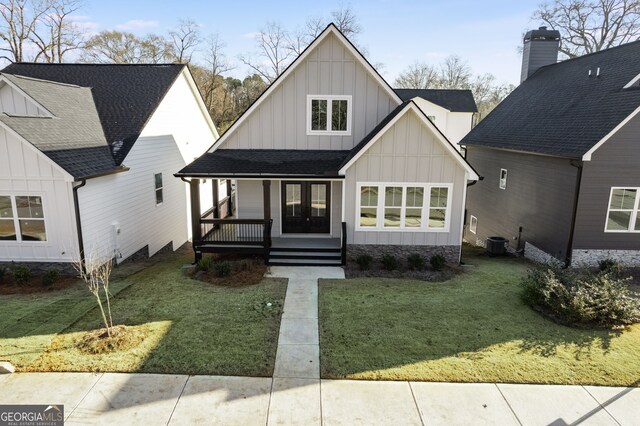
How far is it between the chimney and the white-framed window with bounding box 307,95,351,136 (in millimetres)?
13469

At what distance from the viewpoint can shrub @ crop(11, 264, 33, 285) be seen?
34.7 ft

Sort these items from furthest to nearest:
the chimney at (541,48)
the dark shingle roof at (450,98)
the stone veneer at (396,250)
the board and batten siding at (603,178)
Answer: the dark shingle roof at (450,98)
the chimney at (541,48)
the stone veneer at (396,250)
the board and batten siding at (603,178)

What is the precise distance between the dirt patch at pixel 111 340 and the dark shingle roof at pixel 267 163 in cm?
611

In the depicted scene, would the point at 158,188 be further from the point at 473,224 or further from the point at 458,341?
the point at 473,224

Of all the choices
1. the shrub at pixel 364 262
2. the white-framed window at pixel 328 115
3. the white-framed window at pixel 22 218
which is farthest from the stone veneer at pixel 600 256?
the white-framed window at pixel 22 218

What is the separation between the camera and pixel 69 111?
13.0 meters

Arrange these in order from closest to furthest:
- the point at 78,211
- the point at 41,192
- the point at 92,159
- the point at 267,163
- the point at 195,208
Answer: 1. the point at 41,192
2. the point at 78,211
3. the point at 92,159
4. the point at 195,208
5. the point at 267,163

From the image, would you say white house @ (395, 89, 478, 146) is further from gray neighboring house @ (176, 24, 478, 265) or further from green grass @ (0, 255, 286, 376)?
green grass @ (0, 255, 286, 376)

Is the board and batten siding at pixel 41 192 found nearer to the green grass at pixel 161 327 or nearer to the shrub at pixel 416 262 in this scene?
the green grass at pixel 161 327

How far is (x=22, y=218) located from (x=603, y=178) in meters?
17.5

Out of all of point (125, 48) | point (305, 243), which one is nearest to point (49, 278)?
point (305, 243)

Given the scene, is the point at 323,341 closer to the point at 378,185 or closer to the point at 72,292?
the point at 378,185

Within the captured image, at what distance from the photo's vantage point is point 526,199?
15.3m

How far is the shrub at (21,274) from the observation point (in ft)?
34.7
